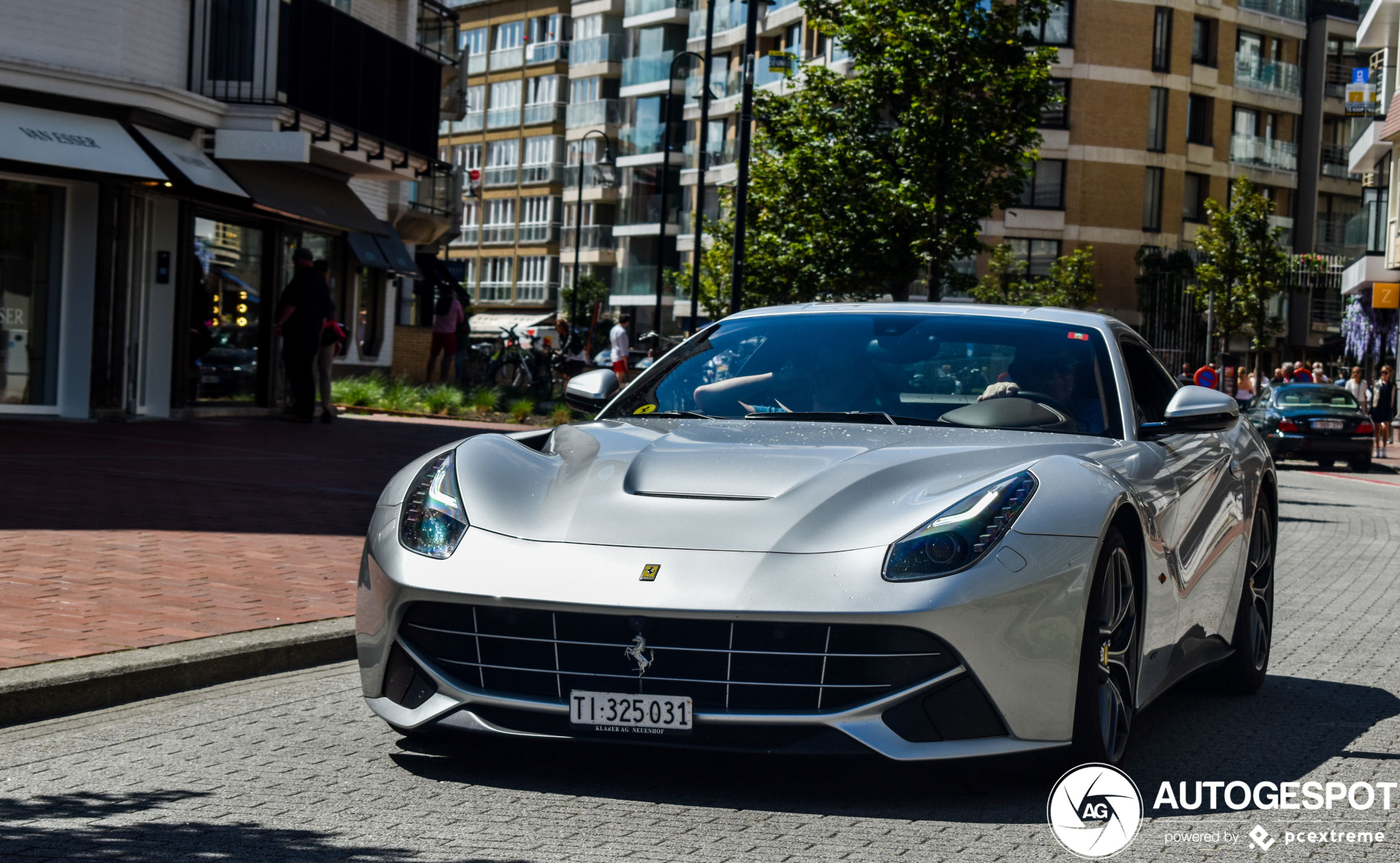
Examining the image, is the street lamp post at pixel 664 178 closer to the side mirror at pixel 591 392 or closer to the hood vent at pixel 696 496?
the side mirror at pixel 591 392

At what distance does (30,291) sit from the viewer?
61.7ft

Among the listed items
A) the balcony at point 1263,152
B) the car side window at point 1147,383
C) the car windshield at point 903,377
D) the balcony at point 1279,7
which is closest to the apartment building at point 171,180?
the car windshield at point 903,377

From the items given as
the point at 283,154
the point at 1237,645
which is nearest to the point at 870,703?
the point at 1237,645

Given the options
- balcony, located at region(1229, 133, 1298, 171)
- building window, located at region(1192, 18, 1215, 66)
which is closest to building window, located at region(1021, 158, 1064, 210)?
building window, located at region(1192, 18, 1215, 66)

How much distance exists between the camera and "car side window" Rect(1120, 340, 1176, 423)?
6102mm

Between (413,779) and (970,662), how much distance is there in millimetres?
1573

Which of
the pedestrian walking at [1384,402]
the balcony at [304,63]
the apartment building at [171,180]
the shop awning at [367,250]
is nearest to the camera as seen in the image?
the apartment building at [171,180]

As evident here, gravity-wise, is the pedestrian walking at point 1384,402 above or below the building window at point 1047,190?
below

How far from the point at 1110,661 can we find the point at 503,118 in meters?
92.9

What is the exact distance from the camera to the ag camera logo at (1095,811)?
171 inches

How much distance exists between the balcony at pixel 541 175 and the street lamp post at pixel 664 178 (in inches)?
326

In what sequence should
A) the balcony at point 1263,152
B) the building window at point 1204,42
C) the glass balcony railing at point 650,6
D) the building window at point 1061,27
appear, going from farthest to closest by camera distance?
1. the glass balcony railing at point 650,6
2. the balcony at point 1263,152
3. the building window at point 1204,42
4. the building window at point 1061,27

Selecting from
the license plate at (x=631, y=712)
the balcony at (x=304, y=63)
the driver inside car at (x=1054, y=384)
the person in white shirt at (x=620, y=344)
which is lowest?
the license plate at (x=631, y=712)

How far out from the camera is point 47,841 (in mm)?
4125
